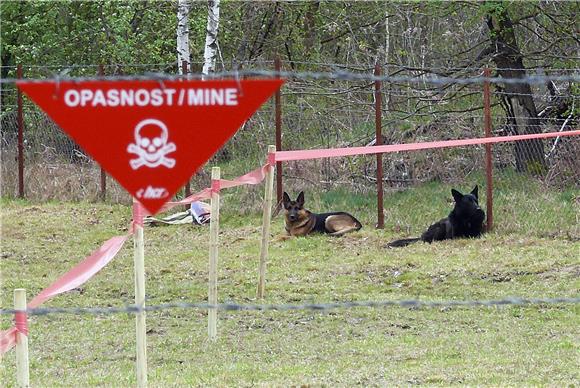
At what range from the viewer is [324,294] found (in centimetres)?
1141

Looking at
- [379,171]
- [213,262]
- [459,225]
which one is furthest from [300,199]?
[213,262]

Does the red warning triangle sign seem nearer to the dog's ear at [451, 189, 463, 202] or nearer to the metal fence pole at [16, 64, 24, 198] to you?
the dog's ear at [451, 189, 463, 202]

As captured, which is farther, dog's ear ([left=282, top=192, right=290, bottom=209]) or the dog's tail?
dog's ear ([left=282, top=192, right=290, bottom=209])

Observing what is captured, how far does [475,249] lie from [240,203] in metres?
4.61

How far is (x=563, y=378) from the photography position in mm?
7289

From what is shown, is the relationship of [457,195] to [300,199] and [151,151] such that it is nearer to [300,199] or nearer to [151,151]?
[300,199]

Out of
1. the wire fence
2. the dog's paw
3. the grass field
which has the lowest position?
the grass field

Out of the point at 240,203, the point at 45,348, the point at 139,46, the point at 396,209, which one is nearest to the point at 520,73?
the point at 396,209

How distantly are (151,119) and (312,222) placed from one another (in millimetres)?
11255

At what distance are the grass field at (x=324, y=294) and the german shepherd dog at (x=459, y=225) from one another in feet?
0.85

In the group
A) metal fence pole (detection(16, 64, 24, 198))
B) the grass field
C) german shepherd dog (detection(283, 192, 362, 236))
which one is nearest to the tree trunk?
the grass field

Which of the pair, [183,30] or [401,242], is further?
[183,30]

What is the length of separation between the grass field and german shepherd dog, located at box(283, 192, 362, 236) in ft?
1.06

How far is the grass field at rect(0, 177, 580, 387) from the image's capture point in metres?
7.79
